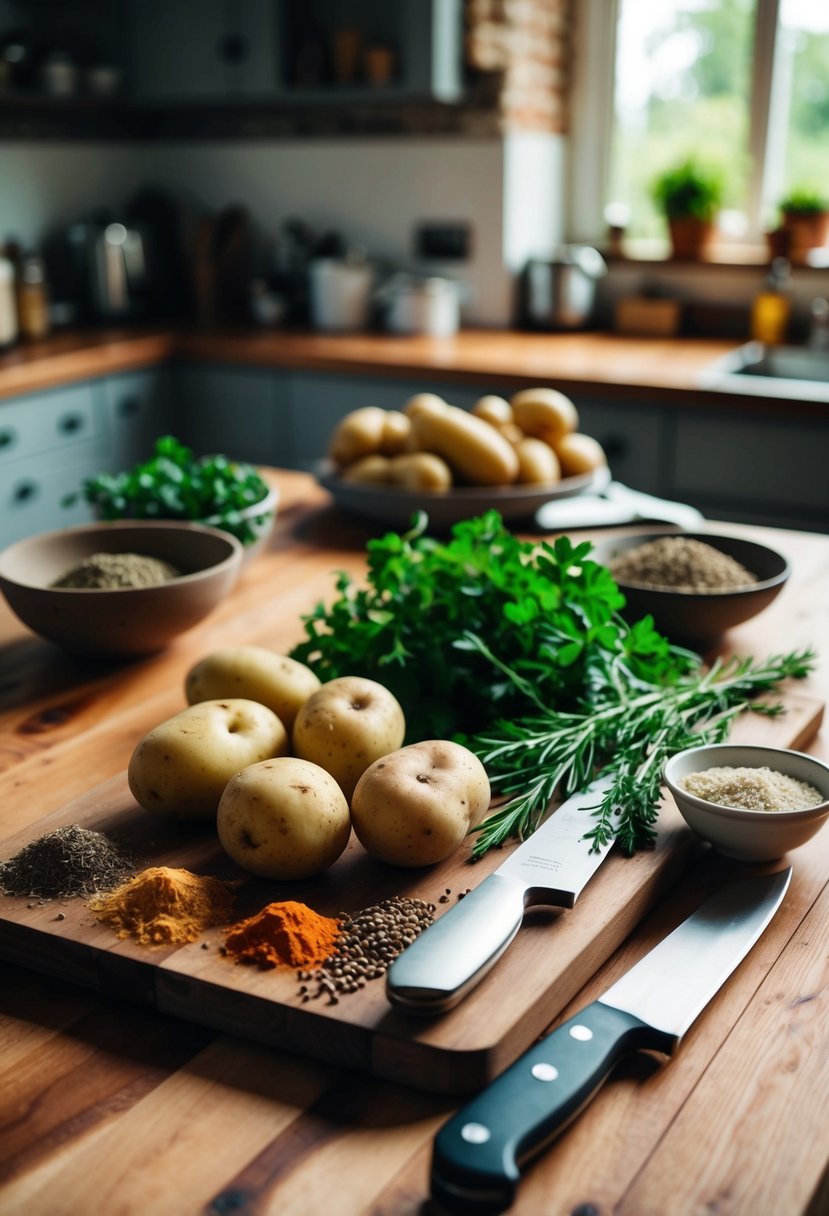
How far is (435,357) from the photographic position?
3.24m

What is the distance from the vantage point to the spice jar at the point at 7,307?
3371 millimetres

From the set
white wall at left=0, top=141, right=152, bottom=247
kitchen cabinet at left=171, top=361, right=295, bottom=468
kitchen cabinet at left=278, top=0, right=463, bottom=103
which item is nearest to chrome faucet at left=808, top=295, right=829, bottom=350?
kitchen cabinet at left=278, top=0, right=463, bottom=103

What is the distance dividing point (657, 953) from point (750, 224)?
3357mm

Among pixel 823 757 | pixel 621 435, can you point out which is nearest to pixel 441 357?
pixel 621 435

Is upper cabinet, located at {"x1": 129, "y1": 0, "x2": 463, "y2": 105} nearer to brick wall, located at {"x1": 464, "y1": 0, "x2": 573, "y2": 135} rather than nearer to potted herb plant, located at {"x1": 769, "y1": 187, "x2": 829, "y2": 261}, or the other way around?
brick wall, located at {"x1": 464, "y1": 0, "x2": 573, "y2": 135}

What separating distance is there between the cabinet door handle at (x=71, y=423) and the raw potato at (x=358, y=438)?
153 centimetres

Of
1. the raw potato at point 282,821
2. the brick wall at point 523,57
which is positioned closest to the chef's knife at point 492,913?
the raw potato at point 282,821

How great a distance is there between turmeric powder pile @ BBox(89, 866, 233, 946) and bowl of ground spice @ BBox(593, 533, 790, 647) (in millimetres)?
666

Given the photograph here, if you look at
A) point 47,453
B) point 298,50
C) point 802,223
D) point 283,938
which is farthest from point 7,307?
point 283,938

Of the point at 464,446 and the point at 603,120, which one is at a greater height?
the point at 603,120

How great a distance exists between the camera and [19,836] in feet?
3.27

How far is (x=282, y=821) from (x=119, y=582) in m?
0.52

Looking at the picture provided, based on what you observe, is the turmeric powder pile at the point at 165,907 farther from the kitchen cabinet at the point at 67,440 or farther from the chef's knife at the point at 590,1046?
the kitchen cabinet at the point at 67,440

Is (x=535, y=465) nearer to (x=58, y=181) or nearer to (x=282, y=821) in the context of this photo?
(x=282, y=821)
